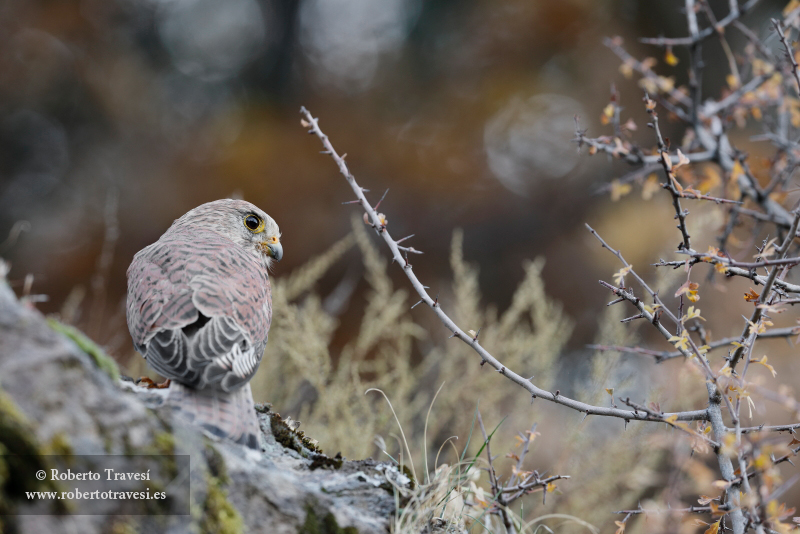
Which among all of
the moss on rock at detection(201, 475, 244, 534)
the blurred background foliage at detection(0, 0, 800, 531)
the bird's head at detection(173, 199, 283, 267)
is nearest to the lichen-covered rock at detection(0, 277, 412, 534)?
the moss on rock at detection(201, 475, 244, 534)

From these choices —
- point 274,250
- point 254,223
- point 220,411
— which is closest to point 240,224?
point 254,223

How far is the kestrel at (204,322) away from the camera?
5.39 feet

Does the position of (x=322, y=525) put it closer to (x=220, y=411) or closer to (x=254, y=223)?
(x=220, y=411)

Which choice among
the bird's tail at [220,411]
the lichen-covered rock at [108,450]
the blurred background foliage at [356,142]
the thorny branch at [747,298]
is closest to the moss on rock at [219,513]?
the lichen-covered rock at [108,450]

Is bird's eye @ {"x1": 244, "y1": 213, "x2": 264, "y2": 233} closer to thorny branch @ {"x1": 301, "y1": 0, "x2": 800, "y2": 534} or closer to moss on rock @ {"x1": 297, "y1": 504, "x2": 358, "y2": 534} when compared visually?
thorny branch @ {"x1": 301, "y1": 0, "x2": 800, "y2": 534}

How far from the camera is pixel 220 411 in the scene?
1.63 metres

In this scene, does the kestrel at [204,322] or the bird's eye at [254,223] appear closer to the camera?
the kestrel at [204,322]

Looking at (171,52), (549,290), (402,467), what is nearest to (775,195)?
(402,467)

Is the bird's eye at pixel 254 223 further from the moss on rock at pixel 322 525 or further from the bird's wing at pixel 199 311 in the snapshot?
the moss on rock at pixel 322 525

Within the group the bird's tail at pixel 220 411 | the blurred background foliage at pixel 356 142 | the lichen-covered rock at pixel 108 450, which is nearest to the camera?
the lichen-covered rock at pixel 108 450

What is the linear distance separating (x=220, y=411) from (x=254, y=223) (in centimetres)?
134

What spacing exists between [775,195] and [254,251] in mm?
2631

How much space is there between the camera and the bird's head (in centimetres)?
270

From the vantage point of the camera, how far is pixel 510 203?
7152 millimetres
